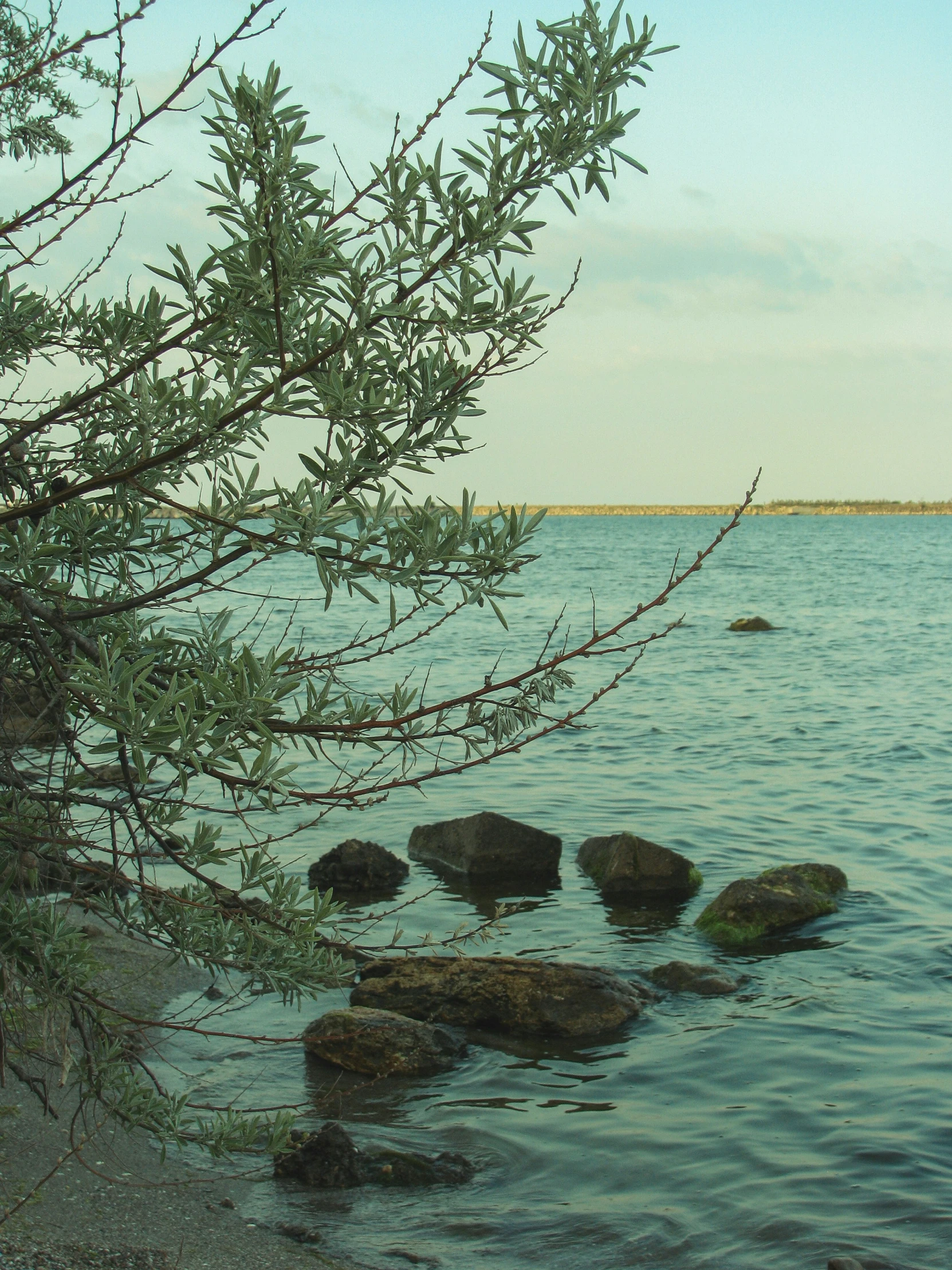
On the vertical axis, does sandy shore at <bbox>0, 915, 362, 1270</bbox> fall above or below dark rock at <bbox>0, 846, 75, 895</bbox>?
below

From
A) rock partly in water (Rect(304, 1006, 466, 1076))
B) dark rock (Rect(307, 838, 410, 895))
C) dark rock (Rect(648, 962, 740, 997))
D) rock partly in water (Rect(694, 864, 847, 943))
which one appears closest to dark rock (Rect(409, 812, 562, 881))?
dark rock (Rect(307, 838, 410, 895))

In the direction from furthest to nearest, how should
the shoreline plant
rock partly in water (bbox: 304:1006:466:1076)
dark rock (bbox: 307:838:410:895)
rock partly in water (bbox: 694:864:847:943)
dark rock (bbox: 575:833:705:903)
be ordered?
dark rock (bbox: 307:838:410:895) → dark rock (bbox: 575:833:705:903) → rock partly in water (bbox: 694:864:847:943) → rock partly in water (bbox: 304:1006:466:1076) → the shoreline plant

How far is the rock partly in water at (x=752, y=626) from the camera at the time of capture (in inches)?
1671

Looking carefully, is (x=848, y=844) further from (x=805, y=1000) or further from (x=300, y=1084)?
(x=300, y=1084)

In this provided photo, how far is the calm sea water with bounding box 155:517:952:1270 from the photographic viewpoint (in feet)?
22.1

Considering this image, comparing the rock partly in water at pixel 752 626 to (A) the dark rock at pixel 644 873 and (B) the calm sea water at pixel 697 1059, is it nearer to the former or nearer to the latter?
(B) the calm sea water at pixel 697 1059

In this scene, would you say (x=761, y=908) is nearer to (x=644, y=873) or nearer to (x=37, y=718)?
(x=644, y=873)

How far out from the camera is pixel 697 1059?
9055 mm

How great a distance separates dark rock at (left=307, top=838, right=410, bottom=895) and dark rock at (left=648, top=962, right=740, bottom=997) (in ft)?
13.0

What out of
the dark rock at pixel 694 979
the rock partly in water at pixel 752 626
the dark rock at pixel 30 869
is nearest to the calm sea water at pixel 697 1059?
the dark rock at pixel 694 979

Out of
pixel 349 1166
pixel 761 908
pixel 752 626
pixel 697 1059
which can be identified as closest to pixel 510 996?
pixel 697 1059

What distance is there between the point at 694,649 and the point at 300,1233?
32.6m

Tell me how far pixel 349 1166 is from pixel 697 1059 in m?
3.32

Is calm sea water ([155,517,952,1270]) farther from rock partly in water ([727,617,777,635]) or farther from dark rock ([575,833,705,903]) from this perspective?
rock partly in water ([727,617,777,635])
